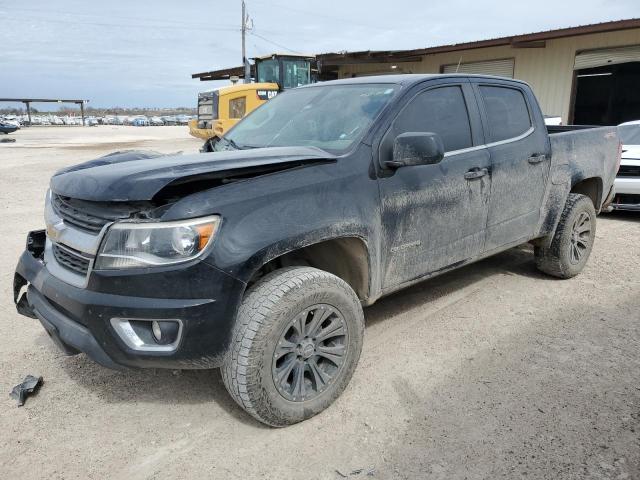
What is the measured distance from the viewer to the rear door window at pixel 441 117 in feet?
11.3

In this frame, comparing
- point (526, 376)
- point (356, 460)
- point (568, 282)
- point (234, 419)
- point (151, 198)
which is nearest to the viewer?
point (151, 198)

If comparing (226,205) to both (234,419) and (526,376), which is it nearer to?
(234,419)

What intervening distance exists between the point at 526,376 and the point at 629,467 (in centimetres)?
88

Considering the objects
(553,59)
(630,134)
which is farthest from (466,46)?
(630,134)

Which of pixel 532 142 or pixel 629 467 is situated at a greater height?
pixel 532 142

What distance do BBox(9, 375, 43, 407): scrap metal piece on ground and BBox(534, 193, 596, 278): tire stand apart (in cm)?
433

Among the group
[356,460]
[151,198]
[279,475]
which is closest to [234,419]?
[279,475]

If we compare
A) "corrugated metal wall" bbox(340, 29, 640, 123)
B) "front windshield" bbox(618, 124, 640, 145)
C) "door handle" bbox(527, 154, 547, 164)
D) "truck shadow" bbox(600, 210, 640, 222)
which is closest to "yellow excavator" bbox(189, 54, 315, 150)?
"corrugated metal wall" bbox(340, 29, 640, 123)

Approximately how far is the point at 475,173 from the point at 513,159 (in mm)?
576

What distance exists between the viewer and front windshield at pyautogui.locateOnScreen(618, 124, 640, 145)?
28.0ft

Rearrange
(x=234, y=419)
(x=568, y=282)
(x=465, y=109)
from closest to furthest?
1. (x=234, y=419)
2. (x=465, y=109)
3. (x=568, y=282)

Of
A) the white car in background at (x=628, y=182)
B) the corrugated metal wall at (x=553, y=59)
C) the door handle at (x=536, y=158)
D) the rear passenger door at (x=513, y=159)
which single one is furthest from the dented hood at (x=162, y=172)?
the corrugated metal wall at (x=553, y=59)

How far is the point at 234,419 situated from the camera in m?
2.90

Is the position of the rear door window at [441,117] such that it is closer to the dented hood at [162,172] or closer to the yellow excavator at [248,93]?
the dented hood at [162,172]
